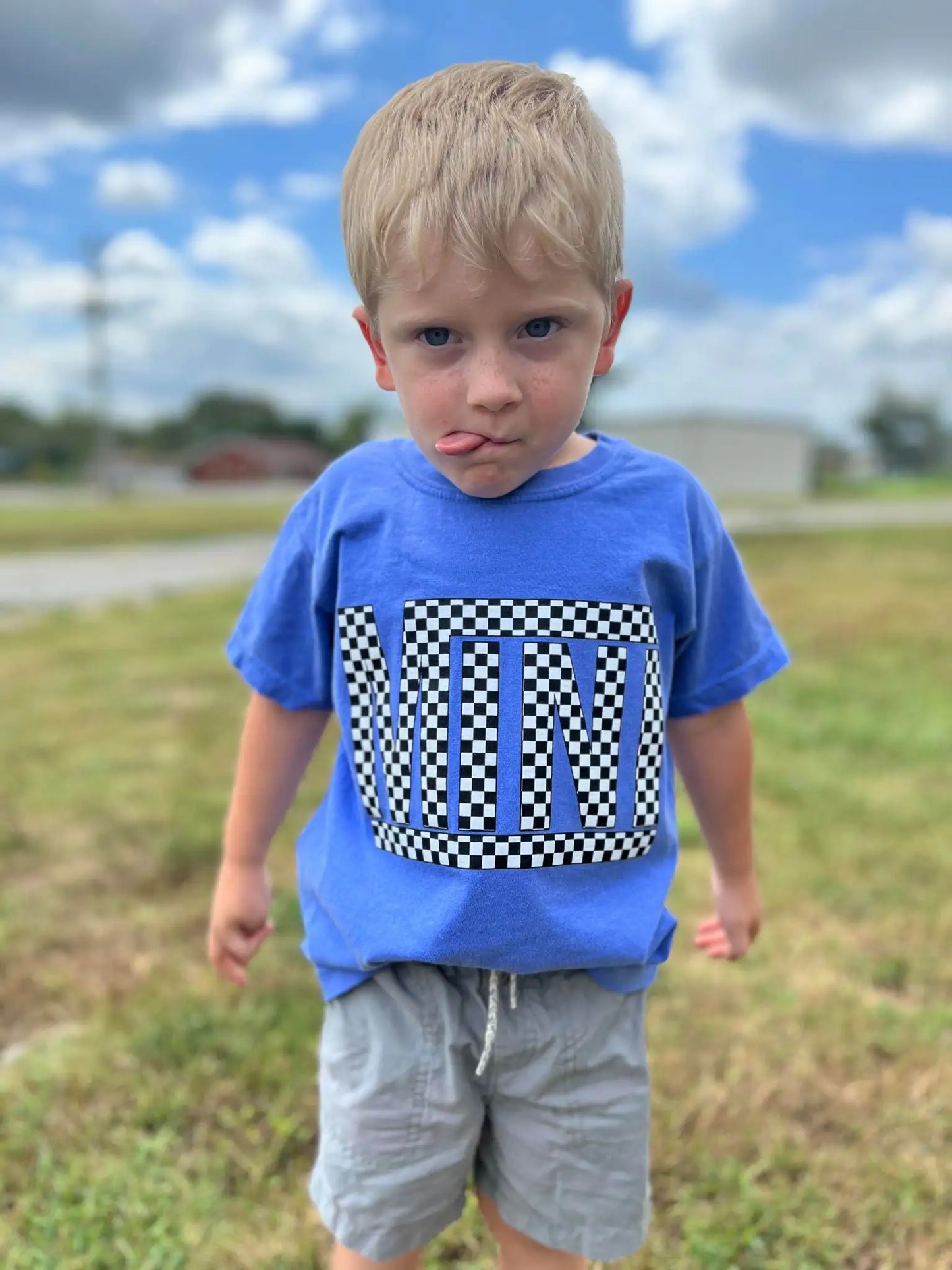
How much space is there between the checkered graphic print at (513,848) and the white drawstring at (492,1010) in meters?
0.14

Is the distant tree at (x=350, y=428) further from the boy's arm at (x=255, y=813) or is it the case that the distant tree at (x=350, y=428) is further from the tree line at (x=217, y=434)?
the boy's arm at (x=255, y=813)

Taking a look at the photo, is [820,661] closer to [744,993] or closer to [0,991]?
[744,993]

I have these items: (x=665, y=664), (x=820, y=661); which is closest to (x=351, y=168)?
(x=665, y=664)

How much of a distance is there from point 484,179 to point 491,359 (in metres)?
0.16

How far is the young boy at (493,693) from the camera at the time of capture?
108cm

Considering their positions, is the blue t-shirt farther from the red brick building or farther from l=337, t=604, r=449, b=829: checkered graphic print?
the red brick building

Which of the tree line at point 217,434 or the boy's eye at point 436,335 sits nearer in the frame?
the boy's eye at point 436,335

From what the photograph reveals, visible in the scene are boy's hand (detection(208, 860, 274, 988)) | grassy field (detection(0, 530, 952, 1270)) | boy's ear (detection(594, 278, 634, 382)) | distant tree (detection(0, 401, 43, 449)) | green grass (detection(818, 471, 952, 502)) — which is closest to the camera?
boy's ear (detection(594, 278, 634, 382))

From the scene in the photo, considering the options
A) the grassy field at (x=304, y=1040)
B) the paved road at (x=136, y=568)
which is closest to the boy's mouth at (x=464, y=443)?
the grassy field at (x=304, y=1040)

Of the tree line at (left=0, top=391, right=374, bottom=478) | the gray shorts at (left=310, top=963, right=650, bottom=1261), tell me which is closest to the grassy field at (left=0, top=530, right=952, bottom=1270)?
the gray shorts at (left=310, top=963, right=650, bottom=1261)

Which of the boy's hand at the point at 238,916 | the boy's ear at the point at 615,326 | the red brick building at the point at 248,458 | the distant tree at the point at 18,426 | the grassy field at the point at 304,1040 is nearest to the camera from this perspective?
the boy's ear at the point at 615,326

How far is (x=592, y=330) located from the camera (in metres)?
1.12

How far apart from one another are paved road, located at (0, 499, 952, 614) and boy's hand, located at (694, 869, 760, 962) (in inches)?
287

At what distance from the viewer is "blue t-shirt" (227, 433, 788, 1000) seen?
119 cm
